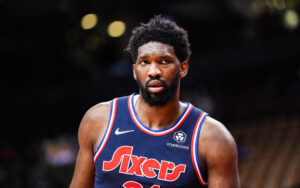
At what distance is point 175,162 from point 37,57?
39.4 ft

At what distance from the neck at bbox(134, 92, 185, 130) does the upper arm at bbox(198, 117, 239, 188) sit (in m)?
0.25

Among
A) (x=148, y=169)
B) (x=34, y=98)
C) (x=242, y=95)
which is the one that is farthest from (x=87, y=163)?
(x=242, y=95)

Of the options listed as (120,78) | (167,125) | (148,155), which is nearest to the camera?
(148,155)

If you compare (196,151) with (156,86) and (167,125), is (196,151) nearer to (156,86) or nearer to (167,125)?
(167,125)

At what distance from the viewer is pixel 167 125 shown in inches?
110

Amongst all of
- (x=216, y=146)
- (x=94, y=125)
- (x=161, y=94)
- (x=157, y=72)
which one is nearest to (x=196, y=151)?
(x=216, y=146)

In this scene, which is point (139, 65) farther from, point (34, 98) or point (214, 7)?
point (214, 7)

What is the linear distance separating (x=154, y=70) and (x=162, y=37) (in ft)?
0.84

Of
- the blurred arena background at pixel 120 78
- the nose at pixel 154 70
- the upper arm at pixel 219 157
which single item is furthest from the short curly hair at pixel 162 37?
the blurred arena background at pixel 120 78

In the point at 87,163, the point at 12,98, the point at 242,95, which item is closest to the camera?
the point at 87,163

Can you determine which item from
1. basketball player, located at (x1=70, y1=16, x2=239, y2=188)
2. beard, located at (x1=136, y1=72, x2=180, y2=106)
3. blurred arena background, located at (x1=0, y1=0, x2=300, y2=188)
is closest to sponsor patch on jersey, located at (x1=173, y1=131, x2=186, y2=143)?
basketball player, located at (x1=70, y1=16, x2=239, y2=188)

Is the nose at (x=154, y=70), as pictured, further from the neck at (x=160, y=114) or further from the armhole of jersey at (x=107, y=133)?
the armhole of jersey at (x=107, y=133)

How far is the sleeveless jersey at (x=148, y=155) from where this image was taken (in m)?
2.62

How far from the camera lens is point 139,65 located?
2.67 m
